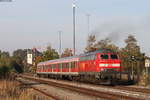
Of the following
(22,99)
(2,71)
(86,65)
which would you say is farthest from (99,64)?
(2,71)

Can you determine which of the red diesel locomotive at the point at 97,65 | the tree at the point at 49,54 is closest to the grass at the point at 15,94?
the red diesel locomotive at the point at 97,65

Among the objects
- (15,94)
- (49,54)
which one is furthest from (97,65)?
(49,54)

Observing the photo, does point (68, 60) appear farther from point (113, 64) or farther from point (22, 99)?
point (22, 99)

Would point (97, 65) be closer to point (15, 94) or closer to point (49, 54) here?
point (15, 94)

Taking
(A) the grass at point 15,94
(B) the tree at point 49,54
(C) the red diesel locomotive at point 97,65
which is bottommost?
(A) the grass at point 15,94

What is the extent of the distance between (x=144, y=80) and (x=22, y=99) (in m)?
18.5

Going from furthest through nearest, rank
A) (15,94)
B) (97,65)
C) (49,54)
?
(49,54) → (97,65) → (15,94)

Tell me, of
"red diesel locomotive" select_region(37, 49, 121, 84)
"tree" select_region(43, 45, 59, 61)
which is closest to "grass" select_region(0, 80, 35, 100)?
"red diesel locomotive" select_region(37, 49, 121, 84)

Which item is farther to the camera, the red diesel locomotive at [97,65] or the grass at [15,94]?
the red diesel locomotive at [97,65]

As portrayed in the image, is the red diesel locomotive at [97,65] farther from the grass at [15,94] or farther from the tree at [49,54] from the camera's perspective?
the tree at [49,54]

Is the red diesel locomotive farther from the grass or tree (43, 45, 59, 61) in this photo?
tree (43, 45, 59, 61)

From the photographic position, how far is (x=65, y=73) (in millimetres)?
47938

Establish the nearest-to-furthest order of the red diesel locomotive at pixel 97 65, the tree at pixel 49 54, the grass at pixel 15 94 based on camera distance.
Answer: the grass at pixel 15 94, the red diesel locomotive at pixel 97 65, the tree at pixel 49 54

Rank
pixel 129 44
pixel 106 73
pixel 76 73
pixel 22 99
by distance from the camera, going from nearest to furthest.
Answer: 1. pixel 22 99
2. pixel 106 73
3. pixel 76 73
4. pixel 129 44
